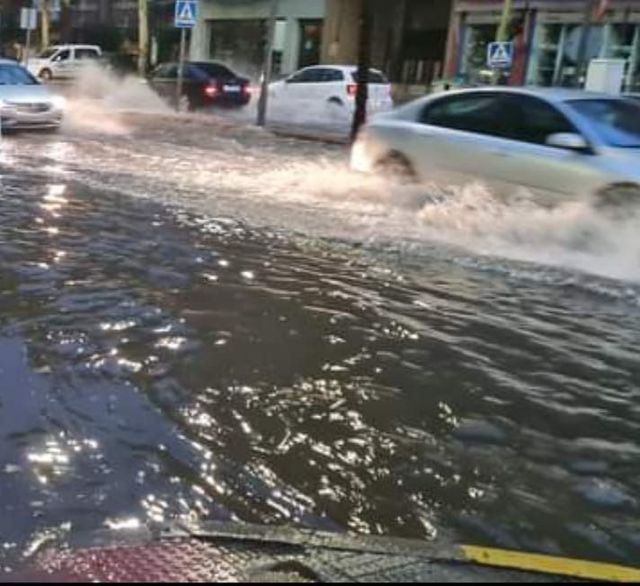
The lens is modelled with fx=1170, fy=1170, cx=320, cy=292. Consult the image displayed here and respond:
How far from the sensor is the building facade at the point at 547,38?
106 feet

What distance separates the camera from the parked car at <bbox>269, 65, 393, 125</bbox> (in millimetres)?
28734

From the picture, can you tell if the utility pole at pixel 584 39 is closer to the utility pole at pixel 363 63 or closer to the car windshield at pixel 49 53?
the utility pole at pixel 363 63

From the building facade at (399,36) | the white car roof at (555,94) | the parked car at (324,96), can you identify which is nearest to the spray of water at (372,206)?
the white car roof at (555,94)

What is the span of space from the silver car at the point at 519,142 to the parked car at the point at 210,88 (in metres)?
20.6

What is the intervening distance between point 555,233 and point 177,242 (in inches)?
131

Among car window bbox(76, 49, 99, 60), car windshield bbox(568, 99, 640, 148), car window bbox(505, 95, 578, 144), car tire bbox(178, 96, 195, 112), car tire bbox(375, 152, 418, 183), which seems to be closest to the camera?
car windshield bbox(568, 99, 640, 148)

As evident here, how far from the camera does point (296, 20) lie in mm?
45000

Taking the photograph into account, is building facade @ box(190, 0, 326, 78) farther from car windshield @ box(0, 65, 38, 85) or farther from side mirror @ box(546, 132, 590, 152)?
side mirror @ box(546, 132, 590, 152)

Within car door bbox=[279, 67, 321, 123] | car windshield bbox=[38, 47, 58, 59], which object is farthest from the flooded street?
car windshield bbox=[38, 47, 58, 59]

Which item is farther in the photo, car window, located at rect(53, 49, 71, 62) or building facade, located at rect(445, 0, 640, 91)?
car window, located at rect(53, 49, 71, 62)

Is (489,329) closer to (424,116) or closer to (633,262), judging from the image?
(633,262)

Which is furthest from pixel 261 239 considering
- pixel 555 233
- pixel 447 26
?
pixel 447 26

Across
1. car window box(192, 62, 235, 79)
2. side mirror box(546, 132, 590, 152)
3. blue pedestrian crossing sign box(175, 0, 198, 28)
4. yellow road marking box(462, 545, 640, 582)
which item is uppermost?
side mirror box(546, 132, 590, 152)

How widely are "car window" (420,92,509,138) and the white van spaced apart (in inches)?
1229
